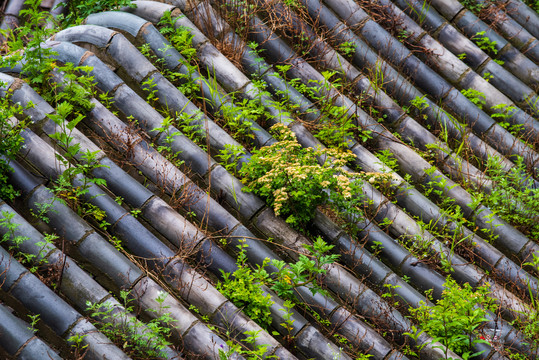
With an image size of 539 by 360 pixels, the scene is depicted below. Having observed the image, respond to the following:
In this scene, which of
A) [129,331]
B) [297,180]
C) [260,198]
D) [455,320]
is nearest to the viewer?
[129,331]

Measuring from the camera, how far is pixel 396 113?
6.49 metres

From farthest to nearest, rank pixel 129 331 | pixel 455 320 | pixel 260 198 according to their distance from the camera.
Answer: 1. pixel 260 198
2. pixel 455 320
3. pixel 129 331

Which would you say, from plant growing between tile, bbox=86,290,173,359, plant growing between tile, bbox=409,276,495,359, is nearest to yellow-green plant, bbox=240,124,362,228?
plant growing between tile, bbox=409,276,495,359

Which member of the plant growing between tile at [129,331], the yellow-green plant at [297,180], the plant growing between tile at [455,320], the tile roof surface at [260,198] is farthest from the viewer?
the yellow-green plant at [297,180]

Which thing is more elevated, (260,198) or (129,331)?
(260,198)

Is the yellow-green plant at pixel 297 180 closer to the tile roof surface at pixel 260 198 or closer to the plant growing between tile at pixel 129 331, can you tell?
the tile roof surface at pixel 260 198

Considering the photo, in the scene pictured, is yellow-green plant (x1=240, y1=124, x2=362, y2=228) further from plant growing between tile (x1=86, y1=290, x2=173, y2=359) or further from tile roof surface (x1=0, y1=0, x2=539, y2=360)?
plant growing between tile (x1=86, y1=290, x2=173, y2=359)

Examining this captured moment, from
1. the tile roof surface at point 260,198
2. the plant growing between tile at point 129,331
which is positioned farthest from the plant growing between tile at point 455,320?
the plant growing between tile at point 129,331

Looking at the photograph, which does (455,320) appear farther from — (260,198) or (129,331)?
(129,331)

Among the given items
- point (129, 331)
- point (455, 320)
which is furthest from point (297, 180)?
point (129, 331)

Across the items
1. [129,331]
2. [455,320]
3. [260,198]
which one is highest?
[455,320]

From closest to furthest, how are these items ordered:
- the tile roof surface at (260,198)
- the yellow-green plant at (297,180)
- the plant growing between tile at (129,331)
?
the plant growing between tile at (129,331) < the tile roof surface at (260,198) < the yellow-green plant at (297,180)

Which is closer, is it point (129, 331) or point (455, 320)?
point (129, 331)

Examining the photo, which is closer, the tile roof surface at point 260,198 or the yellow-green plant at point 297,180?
the tile roof surface at point 260,198
